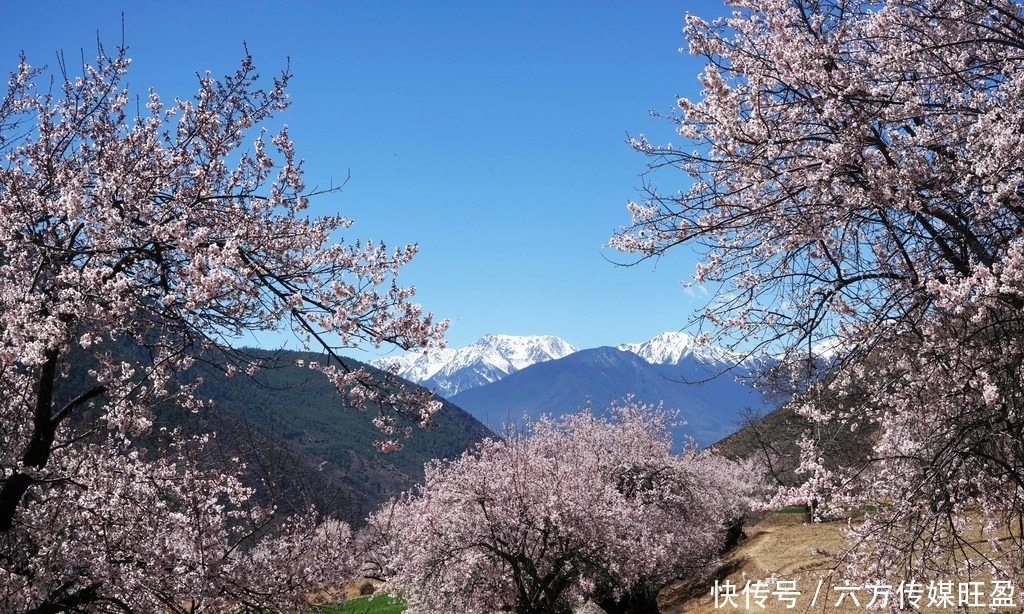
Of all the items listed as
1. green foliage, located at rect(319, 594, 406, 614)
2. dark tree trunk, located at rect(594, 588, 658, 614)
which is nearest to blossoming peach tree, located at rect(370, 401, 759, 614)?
dark tree trunk, located at rect(594, 588, 658, 614)

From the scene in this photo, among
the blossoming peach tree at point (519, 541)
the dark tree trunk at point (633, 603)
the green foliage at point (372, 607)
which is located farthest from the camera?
the green foliage at point (372, 607)

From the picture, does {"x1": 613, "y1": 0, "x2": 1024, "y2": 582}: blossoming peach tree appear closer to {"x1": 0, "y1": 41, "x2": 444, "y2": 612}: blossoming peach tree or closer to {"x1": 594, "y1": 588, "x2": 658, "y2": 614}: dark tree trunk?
{"x1": 0, "y1": 41, "x2": 444, "y2": 612}: blossoming peach tree

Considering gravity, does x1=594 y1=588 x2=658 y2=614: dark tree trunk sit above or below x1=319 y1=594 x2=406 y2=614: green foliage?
below

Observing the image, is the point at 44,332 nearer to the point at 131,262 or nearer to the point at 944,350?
the point at 131,262

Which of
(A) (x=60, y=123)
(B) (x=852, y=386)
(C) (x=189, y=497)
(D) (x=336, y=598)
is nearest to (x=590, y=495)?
(D) (x=336, y=598)

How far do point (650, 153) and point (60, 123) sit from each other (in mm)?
5734

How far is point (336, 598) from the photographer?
8758 millimetres

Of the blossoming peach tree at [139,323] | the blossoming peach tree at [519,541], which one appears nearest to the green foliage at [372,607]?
the blossoming peach tree at [519,541]

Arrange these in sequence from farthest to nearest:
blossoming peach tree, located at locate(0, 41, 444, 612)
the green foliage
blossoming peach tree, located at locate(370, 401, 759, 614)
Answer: the green foliage < blossoming peach tree, located at locate(370, 401, 759, 614) < blossoming peach tree, located at locate(0, 41, 444, 612)

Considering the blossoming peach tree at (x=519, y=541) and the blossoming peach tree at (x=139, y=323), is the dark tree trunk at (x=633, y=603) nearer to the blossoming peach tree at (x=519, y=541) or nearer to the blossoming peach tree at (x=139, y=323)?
the blossoming peach tree at (x=519, y=541)

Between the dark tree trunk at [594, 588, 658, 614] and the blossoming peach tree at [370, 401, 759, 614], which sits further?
the dark tree trunk at [594, 588, 658, 614]

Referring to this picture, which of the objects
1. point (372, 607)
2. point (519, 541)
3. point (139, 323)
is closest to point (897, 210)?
point (139, 323)

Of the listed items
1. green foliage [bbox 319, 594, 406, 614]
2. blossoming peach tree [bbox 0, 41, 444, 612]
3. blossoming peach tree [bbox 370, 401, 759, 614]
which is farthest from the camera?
green foliage [bbox 319, 594, 406, 614]

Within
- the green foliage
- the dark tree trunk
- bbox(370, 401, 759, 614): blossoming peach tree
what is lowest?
the dark tree trunk
